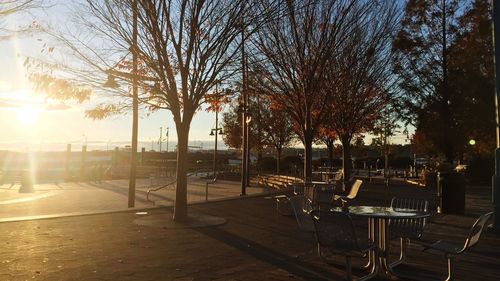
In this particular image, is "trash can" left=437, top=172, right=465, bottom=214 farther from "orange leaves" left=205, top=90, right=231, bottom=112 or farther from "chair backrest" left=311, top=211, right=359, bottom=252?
"chair backrest" left=311, top=211, right=359, bottom=252

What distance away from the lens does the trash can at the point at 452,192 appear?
541 inches

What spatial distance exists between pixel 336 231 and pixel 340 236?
3.0 inches

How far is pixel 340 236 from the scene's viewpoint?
6.16 meters

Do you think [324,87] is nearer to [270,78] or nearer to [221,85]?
[270,78]

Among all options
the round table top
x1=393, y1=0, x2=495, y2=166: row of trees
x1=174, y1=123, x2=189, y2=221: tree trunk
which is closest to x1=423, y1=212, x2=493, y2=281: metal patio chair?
the round table top

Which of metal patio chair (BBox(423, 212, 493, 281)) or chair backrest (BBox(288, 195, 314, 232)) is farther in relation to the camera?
chair backrest (BBox(288, 195, 314, 232))

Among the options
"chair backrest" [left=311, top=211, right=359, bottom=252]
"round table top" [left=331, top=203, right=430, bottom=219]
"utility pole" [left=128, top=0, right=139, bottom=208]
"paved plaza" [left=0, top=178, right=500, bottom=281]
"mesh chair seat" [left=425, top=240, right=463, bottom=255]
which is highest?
"utility pole" [left=128, top=0, right=139, bottom=208]

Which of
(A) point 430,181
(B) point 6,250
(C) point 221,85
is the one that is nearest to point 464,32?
(A) point 430,181

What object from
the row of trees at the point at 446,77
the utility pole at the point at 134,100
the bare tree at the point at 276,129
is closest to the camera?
the utility pole at the point at 134,100

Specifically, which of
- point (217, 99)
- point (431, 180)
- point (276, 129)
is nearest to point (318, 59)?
point (217, 99)

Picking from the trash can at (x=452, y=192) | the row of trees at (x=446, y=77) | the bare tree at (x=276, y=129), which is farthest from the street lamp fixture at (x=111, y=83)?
the bare tree at (x=276, y=129)

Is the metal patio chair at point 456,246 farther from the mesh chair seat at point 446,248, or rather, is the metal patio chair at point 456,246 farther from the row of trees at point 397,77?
the row of trees at point 397,77

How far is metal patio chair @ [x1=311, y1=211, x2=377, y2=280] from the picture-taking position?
6.04 metres

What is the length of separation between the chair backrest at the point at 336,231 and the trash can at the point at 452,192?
862 centimetres
